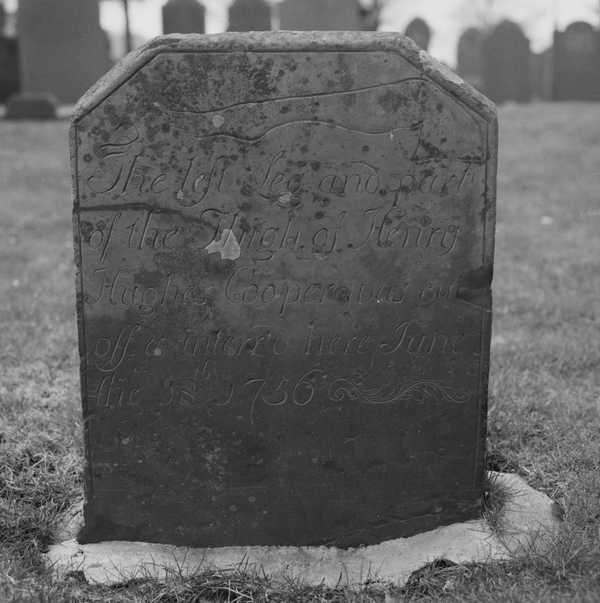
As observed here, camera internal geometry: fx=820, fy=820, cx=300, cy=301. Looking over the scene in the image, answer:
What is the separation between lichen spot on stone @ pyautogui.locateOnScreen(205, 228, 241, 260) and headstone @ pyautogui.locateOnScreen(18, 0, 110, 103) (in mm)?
16712

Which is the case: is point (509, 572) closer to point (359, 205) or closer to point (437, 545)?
point (437, 545)

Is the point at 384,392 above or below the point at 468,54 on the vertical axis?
below

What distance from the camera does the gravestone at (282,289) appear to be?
2.67 meters

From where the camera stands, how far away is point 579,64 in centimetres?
1980

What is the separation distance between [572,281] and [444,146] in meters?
3.91

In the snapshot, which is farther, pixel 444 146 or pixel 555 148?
pixel 555 148

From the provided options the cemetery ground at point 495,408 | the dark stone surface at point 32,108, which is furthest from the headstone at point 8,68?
the cemetery ground at point 495,408

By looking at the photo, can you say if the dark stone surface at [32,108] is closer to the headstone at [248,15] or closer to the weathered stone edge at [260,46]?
the headstone at [248,15]

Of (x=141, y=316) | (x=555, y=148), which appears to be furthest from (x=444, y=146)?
(x=555, y=148)

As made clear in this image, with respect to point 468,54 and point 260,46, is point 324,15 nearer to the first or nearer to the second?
point 468,54

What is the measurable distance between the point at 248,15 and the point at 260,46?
15.0m

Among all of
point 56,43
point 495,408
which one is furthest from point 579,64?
point 495,408

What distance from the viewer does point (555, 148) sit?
41.8 feet

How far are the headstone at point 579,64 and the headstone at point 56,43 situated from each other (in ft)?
36.3
